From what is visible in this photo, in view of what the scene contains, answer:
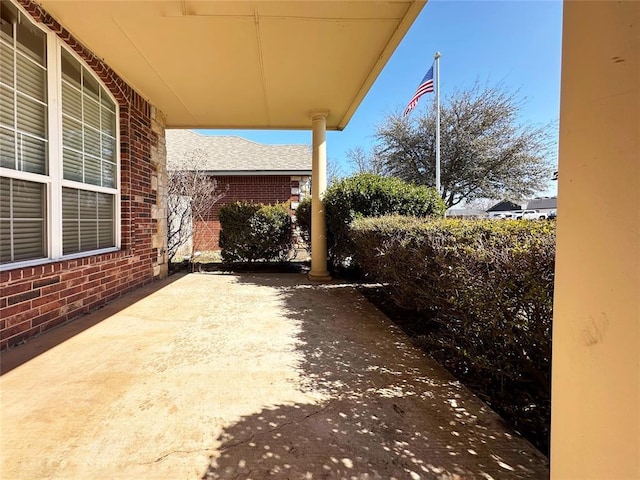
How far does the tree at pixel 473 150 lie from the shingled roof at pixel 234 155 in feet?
17.3

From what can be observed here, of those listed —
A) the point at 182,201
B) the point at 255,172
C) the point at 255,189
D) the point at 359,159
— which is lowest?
the point at 182,201

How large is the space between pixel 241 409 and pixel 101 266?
3249 millimetres

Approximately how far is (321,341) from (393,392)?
100 centimetres

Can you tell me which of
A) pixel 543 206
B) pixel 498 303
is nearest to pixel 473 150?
pixel 498 303

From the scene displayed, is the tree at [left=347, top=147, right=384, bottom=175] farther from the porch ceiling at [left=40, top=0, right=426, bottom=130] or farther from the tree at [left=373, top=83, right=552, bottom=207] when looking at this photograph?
the porch ceiling at [left=40, top=0, right=426, bottom=130]

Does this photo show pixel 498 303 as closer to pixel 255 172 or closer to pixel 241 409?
pixel 241 409

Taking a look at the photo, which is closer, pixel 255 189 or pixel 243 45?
pixel 243 45

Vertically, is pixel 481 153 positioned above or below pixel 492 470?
above

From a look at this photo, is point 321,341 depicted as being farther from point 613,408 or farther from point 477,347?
point 613,408

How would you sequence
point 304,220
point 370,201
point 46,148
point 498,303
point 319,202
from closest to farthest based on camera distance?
point 498,303, point 46,148, point 370,201, point 319,202, point 304,220

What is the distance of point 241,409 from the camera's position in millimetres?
1857

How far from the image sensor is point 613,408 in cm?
78

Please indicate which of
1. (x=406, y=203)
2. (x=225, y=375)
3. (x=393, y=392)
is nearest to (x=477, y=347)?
(x=393, y=392)

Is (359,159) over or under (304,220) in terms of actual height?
over
